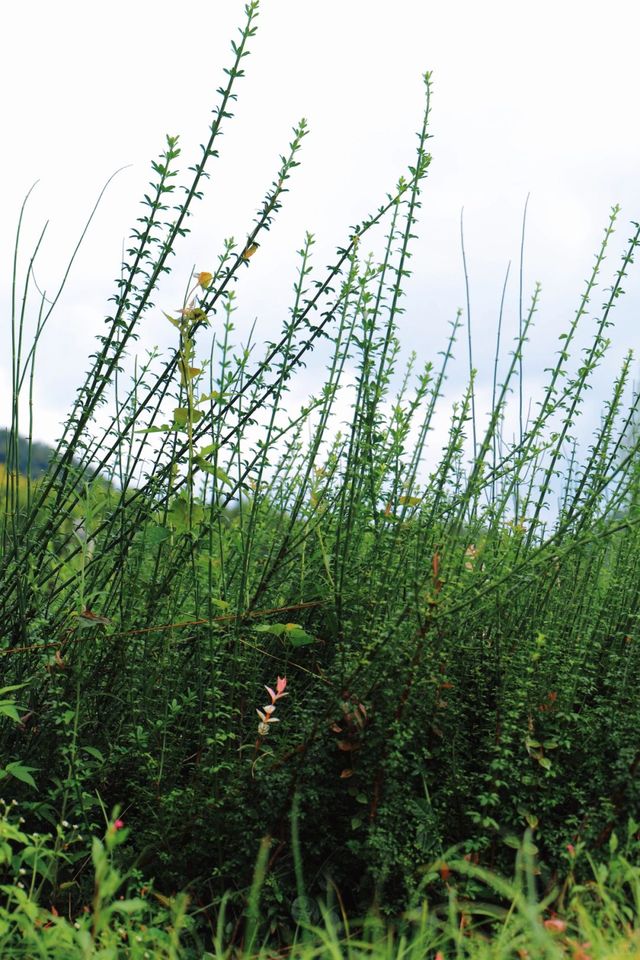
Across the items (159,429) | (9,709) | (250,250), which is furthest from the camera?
(250,250)

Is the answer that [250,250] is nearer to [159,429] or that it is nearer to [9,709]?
[159,429]

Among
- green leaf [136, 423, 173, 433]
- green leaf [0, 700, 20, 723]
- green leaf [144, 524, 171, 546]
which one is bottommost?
green leaf [0, 700, 20, 723]

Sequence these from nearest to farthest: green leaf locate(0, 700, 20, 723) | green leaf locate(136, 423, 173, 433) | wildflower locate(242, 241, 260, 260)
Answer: green leaf locate(0, 700, 20, 723)
green leaf locate(136, 423, 173, 433)
wildflower locate(242, 241, 260, 260)

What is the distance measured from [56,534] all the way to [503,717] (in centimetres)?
154

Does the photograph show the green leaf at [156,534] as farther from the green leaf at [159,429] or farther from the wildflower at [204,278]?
the wildflower at [204,278]

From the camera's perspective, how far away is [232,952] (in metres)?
2.33

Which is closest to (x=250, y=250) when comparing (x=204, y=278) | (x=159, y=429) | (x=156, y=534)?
(x=204, y=278)

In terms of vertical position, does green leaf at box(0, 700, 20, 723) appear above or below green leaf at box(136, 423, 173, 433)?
below

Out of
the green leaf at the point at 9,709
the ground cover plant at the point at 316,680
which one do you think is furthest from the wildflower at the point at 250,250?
the green leaf at the point at 9,709

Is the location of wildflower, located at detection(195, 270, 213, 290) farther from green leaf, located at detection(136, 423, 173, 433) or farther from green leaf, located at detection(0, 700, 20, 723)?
green leaf, located at detection(0, 700, 20, 723)

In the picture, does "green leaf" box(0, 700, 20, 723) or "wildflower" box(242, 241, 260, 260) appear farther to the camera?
"wildflower" box(242, 241, 260, 260)

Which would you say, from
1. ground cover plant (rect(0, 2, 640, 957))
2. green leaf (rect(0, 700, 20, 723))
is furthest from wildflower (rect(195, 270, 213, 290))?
green leaf (rect(0, 700, 20, 723))

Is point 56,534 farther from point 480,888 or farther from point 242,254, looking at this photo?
point 480,888

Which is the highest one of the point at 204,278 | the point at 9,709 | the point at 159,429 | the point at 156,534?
the point at 204,278
